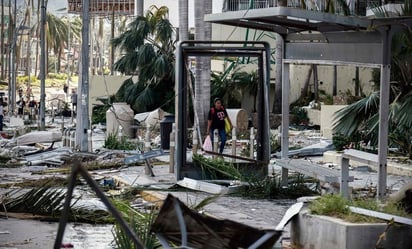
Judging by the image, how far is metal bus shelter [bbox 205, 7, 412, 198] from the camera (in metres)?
12.3

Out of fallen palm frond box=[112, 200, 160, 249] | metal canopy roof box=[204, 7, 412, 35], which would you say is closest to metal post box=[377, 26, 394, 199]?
metal canopy roof box=[204, 7, 412, 35]

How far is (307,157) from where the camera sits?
83.8 ft

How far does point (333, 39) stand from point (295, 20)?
102 cm

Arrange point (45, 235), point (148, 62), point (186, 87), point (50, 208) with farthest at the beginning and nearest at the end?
point (148, 62) → point (186, 87) → point (50, 208) → point (45, 235)

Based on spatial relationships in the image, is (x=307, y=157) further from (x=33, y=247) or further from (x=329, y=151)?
(x=33, y=247)

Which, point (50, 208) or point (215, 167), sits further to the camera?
point (215, 167)

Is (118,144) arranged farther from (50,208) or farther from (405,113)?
(50,208)

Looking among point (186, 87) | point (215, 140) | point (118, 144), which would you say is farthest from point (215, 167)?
point (118, 144)

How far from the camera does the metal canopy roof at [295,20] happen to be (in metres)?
12.5

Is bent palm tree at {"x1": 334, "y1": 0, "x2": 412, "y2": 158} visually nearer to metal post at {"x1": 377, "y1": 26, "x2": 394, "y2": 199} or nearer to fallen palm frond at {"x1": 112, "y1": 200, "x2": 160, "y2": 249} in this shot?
metal post at {"x1": 377, "y1": 26, "x2": 394, "y2": 199}

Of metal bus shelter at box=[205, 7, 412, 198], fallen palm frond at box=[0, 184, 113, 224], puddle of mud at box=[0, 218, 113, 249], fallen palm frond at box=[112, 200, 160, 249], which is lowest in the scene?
puddle of mud at box=[0, 218, 113, 249]

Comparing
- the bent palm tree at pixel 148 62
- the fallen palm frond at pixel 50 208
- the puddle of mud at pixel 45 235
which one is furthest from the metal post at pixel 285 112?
the bent palm tree at pixel 148 62

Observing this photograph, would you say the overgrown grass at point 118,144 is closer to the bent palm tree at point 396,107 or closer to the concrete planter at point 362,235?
the bent palm tree at point 396,107

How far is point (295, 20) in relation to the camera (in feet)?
47.5
